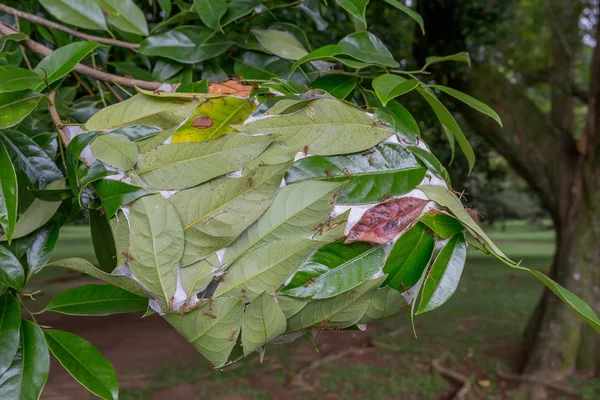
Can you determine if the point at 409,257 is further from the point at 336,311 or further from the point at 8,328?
the point at 8,328

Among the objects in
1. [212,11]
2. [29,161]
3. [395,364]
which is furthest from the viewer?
[395,364]

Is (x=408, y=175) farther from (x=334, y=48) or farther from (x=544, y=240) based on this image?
(x=544, y=240)

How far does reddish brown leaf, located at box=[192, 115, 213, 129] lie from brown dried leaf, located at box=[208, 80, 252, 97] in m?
0.05

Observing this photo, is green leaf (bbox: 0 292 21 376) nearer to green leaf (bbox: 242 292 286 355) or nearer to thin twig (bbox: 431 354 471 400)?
green leaf (bbox: 242 292 286 355)

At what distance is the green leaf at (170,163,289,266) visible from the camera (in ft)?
1.33

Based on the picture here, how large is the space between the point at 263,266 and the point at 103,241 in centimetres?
22

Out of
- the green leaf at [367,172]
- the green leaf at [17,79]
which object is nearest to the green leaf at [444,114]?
the green leaf at [367,172]

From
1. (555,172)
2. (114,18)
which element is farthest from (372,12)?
(114,18)

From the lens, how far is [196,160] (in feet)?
1.38

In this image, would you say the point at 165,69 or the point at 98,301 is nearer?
the point at 98,301

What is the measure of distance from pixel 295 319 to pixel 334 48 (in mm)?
313

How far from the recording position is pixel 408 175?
17.7 inches

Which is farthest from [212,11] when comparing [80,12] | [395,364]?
[395,364]

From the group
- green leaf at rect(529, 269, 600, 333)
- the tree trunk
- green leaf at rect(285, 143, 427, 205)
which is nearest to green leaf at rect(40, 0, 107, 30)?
green leaf at rect(285, 143, 427, 205)
